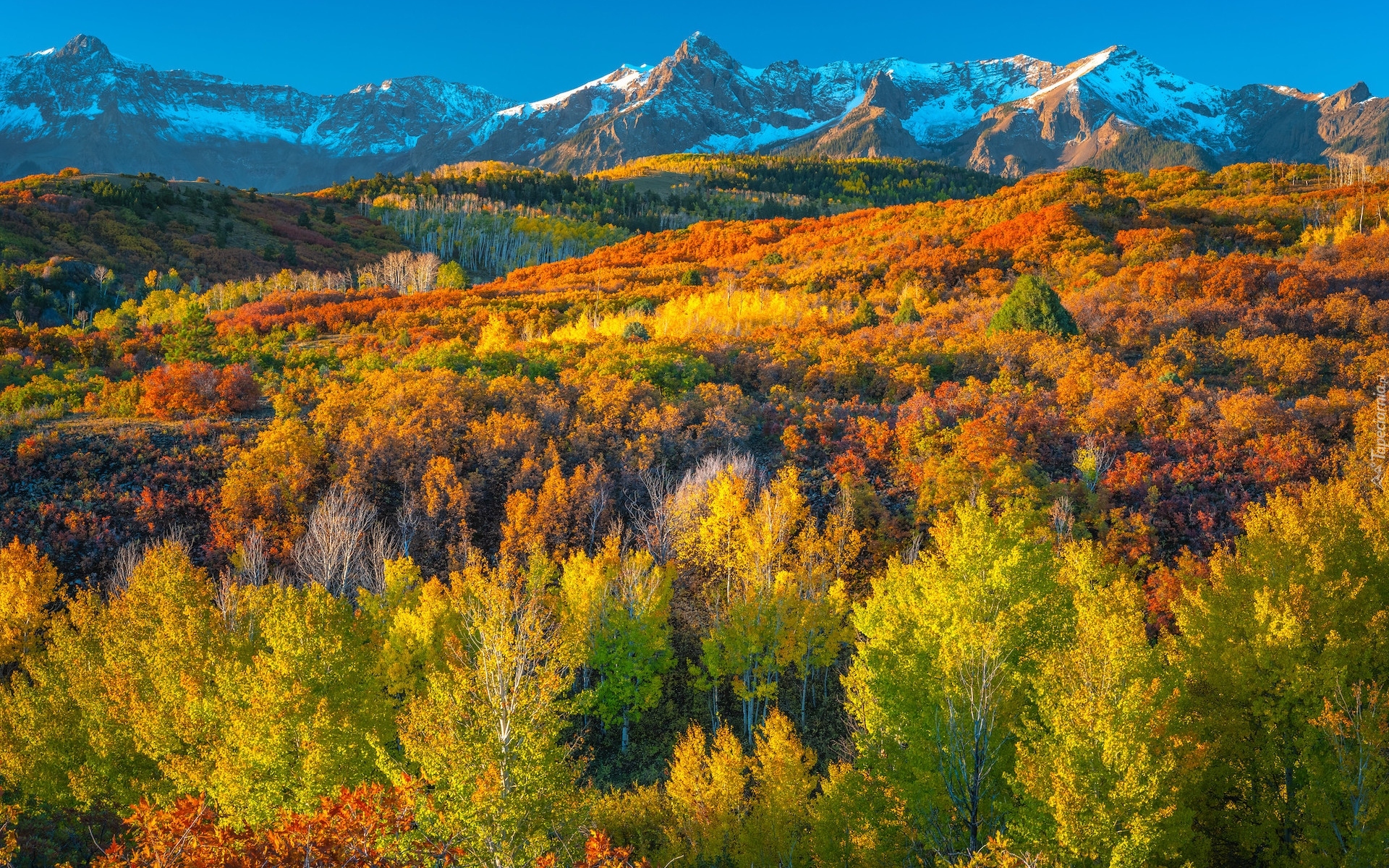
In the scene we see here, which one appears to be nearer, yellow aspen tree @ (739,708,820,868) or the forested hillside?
the forested hillside

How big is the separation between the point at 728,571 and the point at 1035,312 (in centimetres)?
2145

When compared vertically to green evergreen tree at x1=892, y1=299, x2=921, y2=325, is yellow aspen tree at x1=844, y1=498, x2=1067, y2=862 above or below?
below

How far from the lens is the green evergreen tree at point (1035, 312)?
34156 millimetres

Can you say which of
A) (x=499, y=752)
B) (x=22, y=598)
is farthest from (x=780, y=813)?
(x=22, y=598)

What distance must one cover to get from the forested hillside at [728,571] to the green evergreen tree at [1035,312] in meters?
0.18

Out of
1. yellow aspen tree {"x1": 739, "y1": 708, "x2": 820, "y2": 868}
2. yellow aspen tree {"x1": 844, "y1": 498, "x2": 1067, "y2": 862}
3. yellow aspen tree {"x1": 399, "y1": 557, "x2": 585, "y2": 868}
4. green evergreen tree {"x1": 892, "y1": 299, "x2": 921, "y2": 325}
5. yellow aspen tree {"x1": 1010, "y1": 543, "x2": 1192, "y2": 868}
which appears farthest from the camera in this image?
green evergreen tree {"x1": 892, "y1": 299, "x2": 921, "y2": 325}

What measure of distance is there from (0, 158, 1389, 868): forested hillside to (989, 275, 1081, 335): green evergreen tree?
18cm

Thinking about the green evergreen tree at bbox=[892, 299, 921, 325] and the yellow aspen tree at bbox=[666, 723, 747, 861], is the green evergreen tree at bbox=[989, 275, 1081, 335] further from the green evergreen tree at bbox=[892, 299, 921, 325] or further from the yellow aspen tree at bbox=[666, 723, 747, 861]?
the yellow aspen tree at bbox=[666, 723, 747, 861]

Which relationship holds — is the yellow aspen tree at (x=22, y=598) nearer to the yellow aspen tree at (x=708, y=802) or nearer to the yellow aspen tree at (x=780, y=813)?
the yellow aspen tree at (x=708, y=802)

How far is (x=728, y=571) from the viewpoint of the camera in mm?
23078

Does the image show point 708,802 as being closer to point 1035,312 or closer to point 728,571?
point 728,571

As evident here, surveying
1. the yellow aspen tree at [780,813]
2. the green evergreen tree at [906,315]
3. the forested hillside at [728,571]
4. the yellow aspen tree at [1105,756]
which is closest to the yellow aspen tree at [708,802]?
the forested hillside at [728,571]

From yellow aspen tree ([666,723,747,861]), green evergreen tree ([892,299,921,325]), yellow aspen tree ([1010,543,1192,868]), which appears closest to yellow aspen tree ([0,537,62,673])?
yellow aspen tree ([666,723,747,861])

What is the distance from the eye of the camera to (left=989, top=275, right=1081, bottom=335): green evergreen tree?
34.2 m
